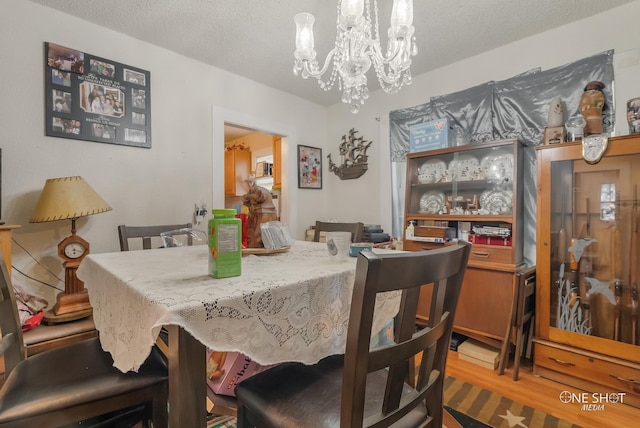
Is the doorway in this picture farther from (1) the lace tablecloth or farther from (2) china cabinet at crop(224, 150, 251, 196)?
(1) the lace tablecloth

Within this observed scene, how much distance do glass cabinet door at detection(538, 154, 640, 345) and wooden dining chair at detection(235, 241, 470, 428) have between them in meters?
1.59

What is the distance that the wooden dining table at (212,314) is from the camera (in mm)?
664

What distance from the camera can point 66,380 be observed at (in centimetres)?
90

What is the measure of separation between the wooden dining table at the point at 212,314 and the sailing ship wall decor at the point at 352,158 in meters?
2.40

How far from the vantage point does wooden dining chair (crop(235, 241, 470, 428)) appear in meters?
0.57

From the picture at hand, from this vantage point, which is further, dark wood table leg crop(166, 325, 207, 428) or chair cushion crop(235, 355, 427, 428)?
chair cushion crop(235, 355, 427, 428)

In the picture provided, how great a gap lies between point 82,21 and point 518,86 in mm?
3206

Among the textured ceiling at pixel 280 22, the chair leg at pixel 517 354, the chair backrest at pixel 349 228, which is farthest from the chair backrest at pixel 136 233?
the chair leg at pixel 517 354

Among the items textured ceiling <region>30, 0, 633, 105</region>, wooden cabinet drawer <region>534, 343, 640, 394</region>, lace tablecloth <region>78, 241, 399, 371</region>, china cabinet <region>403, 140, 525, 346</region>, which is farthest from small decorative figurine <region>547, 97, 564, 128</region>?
lace tablecloth <region>78, 241, 399, 371</region>

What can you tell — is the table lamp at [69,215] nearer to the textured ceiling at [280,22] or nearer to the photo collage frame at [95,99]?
the photo collage frame at [95,99]

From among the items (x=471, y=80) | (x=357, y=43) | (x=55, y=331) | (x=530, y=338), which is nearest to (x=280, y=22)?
(x=357, y=43)

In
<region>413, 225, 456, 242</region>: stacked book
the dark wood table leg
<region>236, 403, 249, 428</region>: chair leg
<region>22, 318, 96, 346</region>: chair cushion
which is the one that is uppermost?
<region>413, 225, 456, 242</region>: stacked book

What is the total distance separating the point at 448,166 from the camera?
2623mm

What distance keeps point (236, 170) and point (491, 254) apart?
13.0 ft
